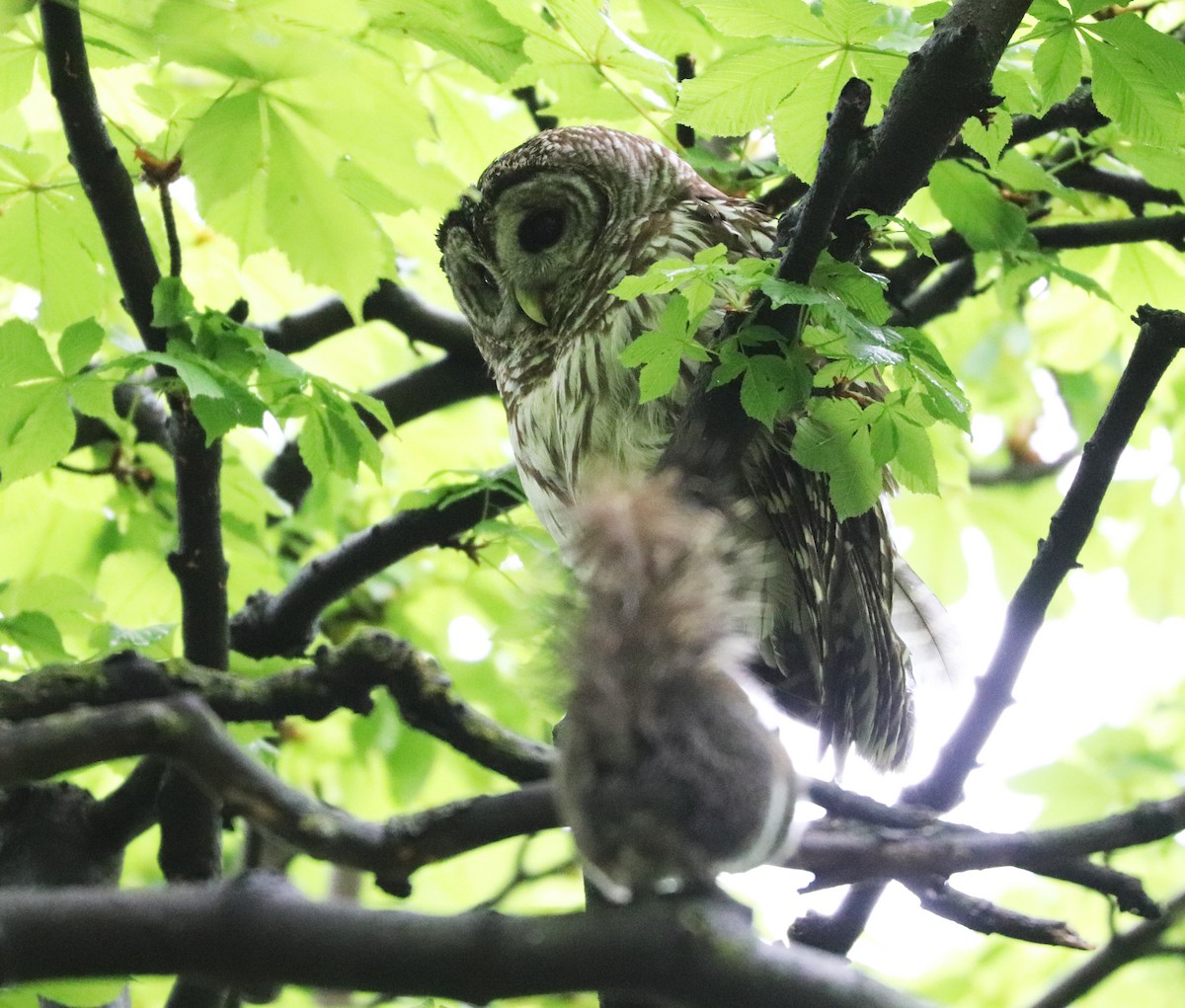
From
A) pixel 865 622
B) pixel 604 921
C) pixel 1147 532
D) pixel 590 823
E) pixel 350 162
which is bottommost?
pixel 604 921

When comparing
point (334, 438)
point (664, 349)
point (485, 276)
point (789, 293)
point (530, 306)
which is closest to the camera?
point (789, 293)

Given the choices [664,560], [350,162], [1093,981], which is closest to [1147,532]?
[1093,981]

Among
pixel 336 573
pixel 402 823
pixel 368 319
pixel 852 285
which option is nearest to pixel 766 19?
pixel 852 285

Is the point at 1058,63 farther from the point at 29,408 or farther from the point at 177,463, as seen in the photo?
the point at 29,408

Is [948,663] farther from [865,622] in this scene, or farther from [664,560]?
[664,560]

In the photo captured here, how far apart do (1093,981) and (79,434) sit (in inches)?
98.4

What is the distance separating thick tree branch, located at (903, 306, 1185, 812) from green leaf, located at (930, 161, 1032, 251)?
1027 mm

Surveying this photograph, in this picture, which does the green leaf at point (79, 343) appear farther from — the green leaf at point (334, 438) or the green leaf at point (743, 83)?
the green leaf at point (743, 83)

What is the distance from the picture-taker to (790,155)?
89.1 inches

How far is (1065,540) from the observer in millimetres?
1801

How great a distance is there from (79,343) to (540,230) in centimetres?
139

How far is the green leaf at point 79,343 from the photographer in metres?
2.31

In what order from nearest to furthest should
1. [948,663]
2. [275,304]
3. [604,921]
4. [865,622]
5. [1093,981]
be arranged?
[604,921]
[1093,981]
[865,622]
[948,663]
[275,304]

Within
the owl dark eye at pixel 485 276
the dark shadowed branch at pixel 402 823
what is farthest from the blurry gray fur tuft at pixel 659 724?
the owl dark eye at pixel 485 276
